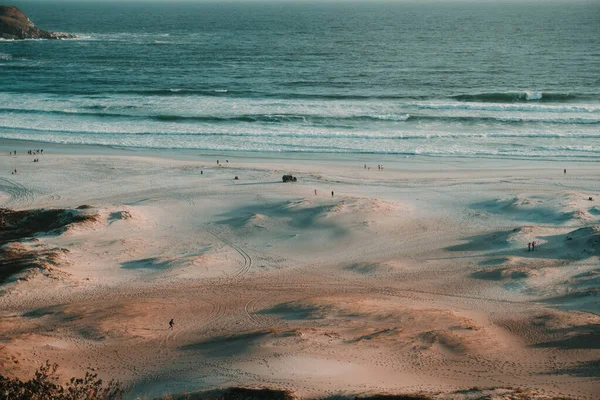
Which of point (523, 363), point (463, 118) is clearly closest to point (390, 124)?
point (463, 118)

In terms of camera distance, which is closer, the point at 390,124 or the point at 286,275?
the point at 286,275

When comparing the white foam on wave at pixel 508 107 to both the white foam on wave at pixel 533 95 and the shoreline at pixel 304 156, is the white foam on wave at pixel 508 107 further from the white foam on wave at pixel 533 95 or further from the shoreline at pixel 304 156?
the shoreline at pixel 304 156

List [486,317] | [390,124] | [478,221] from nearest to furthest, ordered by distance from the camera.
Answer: [486,317] → [478,221] → [390,124]

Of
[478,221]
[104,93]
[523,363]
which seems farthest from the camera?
[104,93]

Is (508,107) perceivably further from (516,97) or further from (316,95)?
(316,95)

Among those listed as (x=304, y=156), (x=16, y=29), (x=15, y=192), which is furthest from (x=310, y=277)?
(x=16, y=29)

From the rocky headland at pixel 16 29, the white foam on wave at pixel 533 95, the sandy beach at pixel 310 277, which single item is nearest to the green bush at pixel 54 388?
the sandy beach at pixel 310 277

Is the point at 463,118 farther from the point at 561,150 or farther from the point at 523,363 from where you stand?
the point at 523,363
